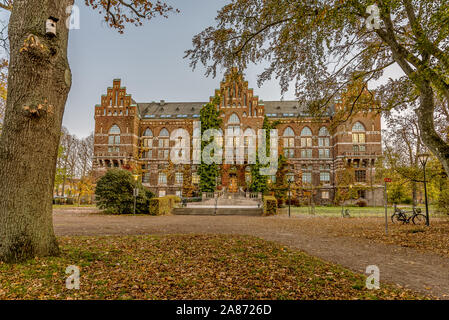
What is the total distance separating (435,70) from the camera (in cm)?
632

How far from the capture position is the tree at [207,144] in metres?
34.9

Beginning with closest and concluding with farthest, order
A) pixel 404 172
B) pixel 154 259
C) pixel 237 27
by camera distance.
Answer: pixel 154 259 < pixel 237 27 < pixel 404 172

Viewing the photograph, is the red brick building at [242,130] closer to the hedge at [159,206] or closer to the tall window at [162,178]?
the tall window at [162,178]

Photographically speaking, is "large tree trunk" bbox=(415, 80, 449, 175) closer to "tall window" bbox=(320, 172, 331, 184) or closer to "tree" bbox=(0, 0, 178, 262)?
"tree" bbox=(0, 0, 178, 262)

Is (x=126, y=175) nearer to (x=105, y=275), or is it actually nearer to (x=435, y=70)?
(x=105, y=275)

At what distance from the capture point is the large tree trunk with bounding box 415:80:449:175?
721 cm

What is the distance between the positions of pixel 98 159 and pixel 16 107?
42.0 meters

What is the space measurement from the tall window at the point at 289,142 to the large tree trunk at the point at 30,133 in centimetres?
4194

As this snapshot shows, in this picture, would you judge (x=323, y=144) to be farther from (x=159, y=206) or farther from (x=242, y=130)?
(x=159, y=206)

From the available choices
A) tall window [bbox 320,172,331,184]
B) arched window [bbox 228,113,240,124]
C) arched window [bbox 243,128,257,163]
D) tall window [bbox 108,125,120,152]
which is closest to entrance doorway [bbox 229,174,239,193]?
arched window [bbox 243,128,257,163]

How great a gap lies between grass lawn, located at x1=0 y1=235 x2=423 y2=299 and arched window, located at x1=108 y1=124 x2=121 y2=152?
A: 40369 mm

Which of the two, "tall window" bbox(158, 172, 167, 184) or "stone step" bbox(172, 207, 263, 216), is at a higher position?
"tall window" bbox(158, 172, 167, 184)

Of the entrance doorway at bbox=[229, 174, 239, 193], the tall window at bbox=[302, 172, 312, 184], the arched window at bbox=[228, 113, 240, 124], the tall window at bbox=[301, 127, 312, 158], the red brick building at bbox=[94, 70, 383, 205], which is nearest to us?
the entrance doorway at bbox=[229, 174, 239, 193]
